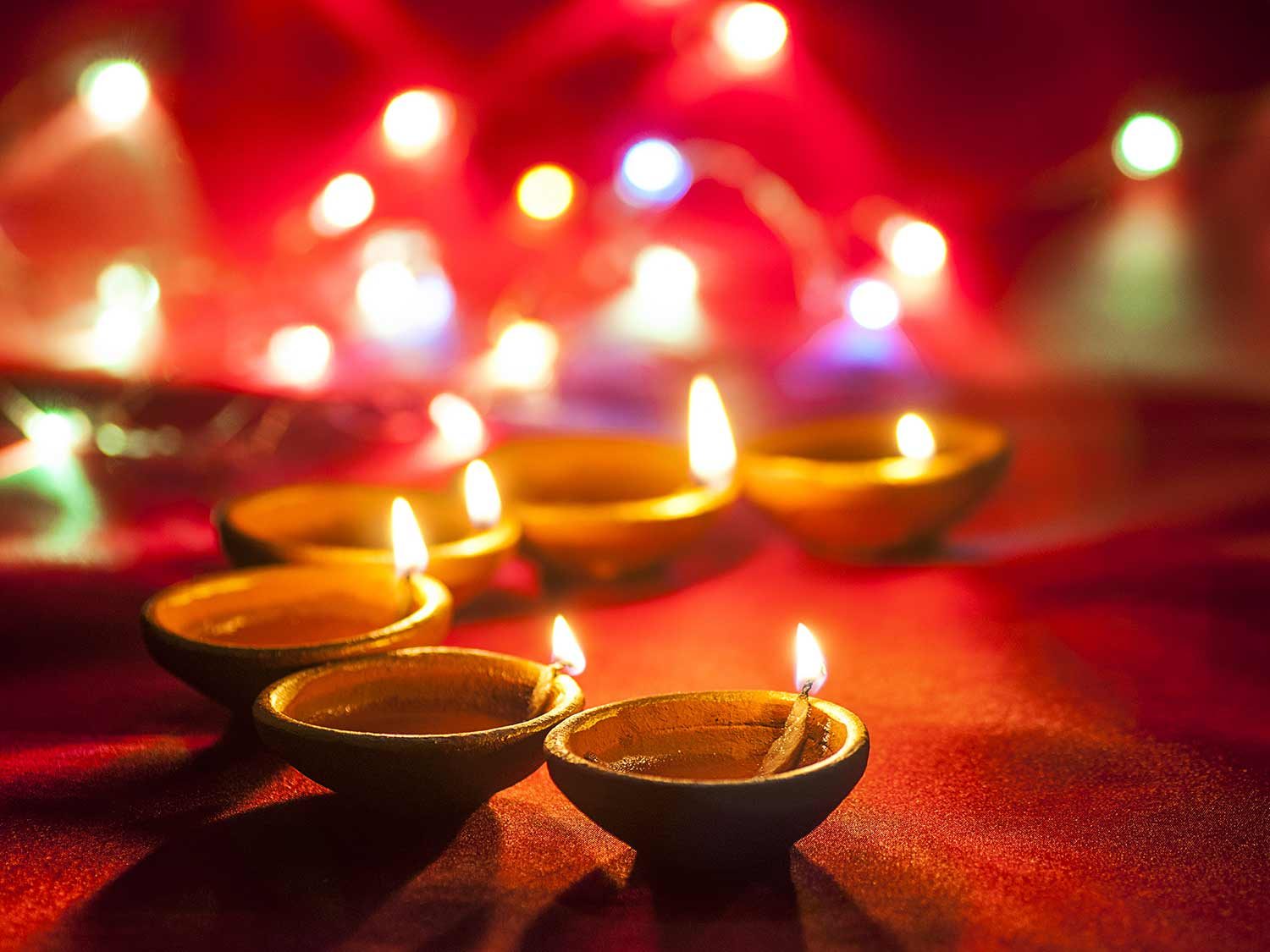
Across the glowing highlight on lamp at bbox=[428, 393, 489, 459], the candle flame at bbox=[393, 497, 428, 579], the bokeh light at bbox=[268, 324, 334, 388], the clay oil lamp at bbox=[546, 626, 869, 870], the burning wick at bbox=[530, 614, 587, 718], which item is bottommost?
the clay oil lamp at bbox=[546, 626, 869, 870]

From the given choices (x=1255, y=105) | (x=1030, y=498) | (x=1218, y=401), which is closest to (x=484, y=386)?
(x=1030, y=498)

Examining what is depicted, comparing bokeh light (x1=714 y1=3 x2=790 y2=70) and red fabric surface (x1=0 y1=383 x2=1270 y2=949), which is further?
bokeh light (x1=714 y1=3 x2=790 y2=70)

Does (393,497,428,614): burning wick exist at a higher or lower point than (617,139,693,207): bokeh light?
lower

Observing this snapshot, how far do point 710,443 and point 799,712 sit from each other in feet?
1.78

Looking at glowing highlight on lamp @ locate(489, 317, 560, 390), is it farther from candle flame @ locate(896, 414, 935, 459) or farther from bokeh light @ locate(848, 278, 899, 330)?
candle flame @ locate(896, 414, 935, 459)

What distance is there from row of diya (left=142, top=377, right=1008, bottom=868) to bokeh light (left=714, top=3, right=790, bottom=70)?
714mm

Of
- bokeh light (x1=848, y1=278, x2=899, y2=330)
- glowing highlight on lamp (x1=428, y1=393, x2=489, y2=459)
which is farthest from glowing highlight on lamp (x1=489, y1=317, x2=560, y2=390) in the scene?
bokeh light (x1=848, y1=278, x2=899, y2=330)

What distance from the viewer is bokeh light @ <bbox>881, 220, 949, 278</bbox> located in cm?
200

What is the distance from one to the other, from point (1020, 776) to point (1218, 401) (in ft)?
3.24

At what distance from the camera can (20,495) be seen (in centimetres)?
146

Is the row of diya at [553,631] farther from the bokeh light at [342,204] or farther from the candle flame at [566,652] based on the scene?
the bokeh light at [342,204]

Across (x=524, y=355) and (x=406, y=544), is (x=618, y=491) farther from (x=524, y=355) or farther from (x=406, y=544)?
(x=524, y=355)

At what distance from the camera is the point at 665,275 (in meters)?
2.07

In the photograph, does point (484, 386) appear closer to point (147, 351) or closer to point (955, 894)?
point (147, 351)
